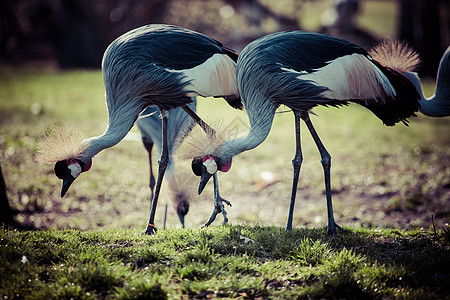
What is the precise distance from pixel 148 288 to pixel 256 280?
0.73m

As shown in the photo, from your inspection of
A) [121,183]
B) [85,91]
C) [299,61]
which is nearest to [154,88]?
[299,61]

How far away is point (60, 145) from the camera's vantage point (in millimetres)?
3615

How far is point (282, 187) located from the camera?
260 inches

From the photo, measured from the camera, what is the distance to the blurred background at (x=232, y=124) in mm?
5625

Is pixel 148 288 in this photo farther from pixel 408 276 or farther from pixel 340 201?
pixel 340 201

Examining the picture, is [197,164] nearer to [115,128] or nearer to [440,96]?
[115,128]

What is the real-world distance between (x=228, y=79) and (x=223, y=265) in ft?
5.40

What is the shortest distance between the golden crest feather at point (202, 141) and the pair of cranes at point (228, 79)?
0.04 feet

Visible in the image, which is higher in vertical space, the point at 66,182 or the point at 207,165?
the point at 207,165

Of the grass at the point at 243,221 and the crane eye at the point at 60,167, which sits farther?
the crane eye at the point at 60,167

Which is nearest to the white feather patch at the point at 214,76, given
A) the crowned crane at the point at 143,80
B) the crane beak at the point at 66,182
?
the crowned crane at the point at 143,80

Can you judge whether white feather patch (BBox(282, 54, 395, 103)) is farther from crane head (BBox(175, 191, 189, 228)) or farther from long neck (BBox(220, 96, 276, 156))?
crane head (BBox(175, 191, 189, 228))

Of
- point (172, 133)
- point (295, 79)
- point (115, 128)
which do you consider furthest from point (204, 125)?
point (172, 133)

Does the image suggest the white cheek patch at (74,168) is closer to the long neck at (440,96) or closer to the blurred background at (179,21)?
the long neck at (440,96)
